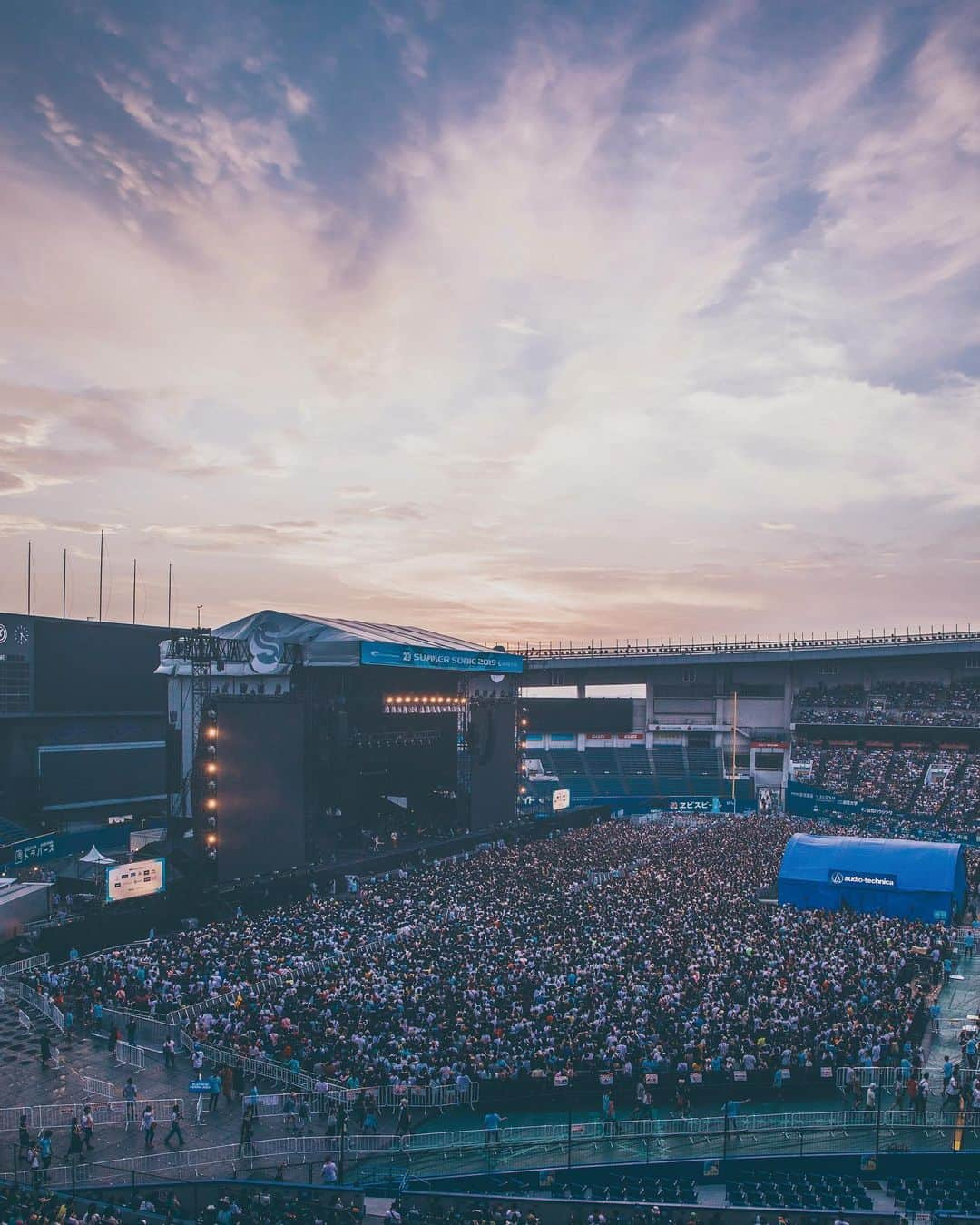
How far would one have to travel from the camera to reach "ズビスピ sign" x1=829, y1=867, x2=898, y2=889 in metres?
29.1

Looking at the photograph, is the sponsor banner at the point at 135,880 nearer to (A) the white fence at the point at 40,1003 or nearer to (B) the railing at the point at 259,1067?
(A) the white fence at the point at 40,1003

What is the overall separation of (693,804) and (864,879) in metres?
31.9

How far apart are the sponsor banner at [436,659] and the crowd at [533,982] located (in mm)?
9648

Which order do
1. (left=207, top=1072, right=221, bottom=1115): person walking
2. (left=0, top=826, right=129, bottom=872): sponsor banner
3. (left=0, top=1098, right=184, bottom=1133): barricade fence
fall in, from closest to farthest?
1. (left=0, top=1098, right=184, bottom=1133): barricade fence
2. (left=207, top=1072, right=221, bottom=1115): person walking
3. (left=0, top=826, right=129, bottom=872): sponsor banner

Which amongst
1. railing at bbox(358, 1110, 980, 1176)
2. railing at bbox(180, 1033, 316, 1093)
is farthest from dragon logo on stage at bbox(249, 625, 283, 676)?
railing at bbox(358, 1110, 980, 1176)

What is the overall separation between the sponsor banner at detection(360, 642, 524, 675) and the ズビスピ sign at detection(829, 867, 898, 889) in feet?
60.7

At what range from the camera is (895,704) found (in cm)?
6700

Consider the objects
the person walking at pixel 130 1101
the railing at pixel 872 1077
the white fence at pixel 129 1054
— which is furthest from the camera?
the white fence at pixel 129 1054

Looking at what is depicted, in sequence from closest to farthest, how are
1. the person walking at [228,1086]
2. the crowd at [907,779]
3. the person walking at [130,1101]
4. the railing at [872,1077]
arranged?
the person walking at [130,1101] → the railing at [872,1077] → the person walking at [228,1086] → the crowd at [907,779]

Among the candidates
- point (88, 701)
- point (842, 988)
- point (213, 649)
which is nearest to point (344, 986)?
point (842, 988)

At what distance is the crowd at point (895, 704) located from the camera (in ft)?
206

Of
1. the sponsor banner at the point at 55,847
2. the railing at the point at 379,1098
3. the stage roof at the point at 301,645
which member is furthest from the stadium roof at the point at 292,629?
the railing at the point at 379,1098

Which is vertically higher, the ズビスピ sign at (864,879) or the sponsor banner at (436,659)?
the sponsor banner at (436,659)

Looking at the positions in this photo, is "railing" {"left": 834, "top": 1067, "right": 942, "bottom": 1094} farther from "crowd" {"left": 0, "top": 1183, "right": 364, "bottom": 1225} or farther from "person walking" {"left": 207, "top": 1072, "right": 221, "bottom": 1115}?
"person walking" {"left": 207, "top": 1072, "right": 221, "bottom": 1115}
